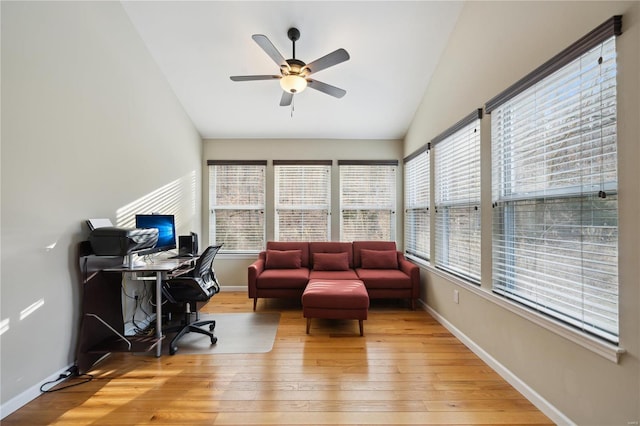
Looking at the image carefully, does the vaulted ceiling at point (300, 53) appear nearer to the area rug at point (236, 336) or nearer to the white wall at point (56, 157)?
the white wall at point (56, 157)

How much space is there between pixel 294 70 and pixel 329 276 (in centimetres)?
259

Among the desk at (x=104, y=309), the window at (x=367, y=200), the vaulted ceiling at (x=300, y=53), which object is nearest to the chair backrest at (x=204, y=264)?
the desk at (x=104, y=309)

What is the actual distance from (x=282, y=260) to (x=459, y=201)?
2559 millimetres

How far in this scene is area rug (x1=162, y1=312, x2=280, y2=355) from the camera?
2514 mm

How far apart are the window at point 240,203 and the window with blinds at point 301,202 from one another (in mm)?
352

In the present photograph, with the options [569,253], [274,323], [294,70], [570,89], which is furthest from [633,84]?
[274,323]

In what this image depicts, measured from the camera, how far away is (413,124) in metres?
4.11

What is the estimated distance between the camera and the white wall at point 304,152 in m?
4.59

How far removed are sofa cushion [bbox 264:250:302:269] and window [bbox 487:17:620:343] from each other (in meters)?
2.63

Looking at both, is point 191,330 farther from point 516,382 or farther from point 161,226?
point 516,382

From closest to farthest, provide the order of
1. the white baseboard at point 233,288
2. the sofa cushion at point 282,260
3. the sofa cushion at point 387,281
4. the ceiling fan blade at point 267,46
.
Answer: the ceiling fan blade at point 267,46
the sofa cushion at point 387,281
the sofa cushion at point 282,260
the white baseboard at point 233,288

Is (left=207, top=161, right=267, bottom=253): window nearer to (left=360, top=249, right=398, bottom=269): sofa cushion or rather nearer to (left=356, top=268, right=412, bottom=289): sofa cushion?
(left=360, top=249, right=398, bottom=269): sofa cushion

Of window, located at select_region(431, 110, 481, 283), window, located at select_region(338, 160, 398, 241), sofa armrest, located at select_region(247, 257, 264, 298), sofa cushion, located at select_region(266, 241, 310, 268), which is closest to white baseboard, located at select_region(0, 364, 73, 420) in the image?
sofa armrest, located at select_region(247, 257, 264, 298)

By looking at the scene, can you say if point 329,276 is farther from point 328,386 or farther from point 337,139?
point 337,139
